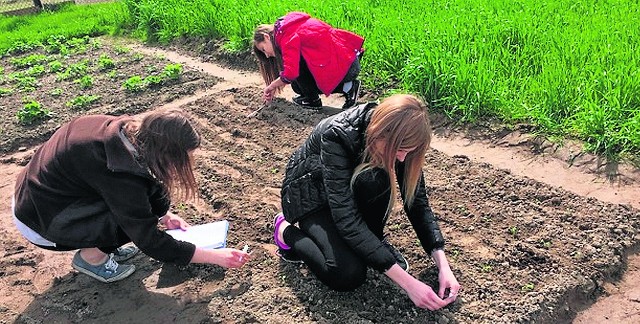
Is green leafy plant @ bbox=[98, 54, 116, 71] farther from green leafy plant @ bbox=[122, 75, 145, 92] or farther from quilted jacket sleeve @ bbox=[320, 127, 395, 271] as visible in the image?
quilted jacket sleeve @ bbox=[320, 127, 395, 271]

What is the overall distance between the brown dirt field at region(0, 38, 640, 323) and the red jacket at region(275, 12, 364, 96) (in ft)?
1.75

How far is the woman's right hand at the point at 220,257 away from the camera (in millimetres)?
2861

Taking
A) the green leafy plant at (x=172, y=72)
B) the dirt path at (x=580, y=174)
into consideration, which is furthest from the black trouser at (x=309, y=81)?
the green leafy plant at (x=172, y=72)

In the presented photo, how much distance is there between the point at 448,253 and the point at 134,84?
392 cm

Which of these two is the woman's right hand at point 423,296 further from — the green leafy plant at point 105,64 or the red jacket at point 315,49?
the green leafy plant at point 105,64

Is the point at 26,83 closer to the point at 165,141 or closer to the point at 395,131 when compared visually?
the point at 165,141

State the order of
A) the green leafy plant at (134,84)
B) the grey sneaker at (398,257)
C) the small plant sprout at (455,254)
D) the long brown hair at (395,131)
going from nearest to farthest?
the long brown hair at (395,131)
the grey sneaker at (398,257)
the small plant sprout at (455,254)
the green leafy plant at (134,84)

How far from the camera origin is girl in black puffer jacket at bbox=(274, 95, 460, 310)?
2.54 m

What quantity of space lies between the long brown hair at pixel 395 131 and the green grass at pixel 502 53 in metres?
1.98

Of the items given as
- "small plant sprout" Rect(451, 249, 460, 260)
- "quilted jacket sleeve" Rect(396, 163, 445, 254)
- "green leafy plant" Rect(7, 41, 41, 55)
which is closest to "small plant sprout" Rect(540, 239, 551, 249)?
"small plant sprout" Rect(451, 249, 460, 260)

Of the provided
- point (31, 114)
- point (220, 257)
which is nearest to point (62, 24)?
point (31, 114)

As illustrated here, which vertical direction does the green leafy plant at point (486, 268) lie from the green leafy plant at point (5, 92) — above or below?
above

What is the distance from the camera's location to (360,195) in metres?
2.90

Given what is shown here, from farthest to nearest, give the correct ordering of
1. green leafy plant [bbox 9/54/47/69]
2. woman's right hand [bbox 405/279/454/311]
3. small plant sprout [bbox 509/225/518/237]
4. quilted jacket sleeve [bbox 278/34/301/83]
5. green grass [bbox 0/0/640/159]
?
1. green leafy plant [bbox 9/54/47/69]
2. quilted jacket sleeve [bbox 278/34/301/83]
3. green grass [bbox 0/0/640/159]
4. small plant sprout [bbox 509/225/518/237]
5. woman's right hand [bbox 405/279/454/311]
